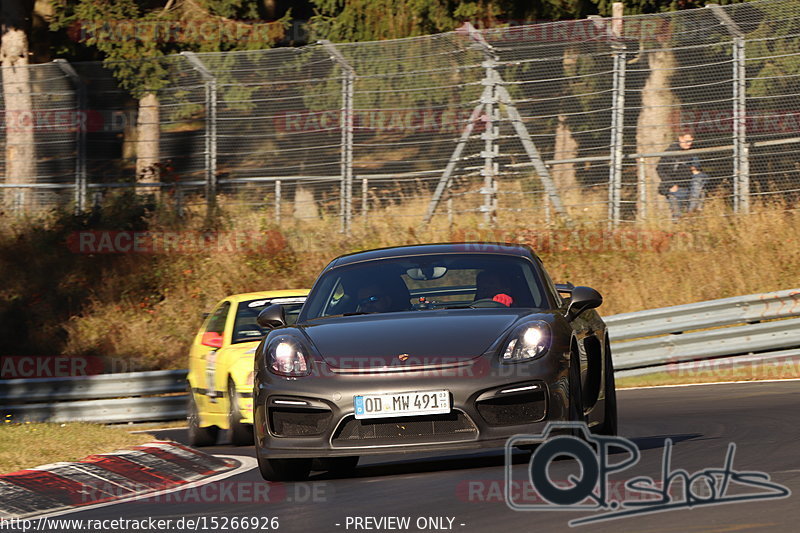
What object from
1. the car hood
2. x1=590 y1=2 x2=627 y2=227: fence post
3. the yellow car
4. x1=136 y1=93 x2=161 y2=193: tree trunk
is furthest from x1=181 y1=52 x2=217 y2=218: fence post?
the car hood

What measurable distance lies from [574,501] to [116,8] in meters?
25.9

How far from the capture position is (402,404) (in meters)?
8.05

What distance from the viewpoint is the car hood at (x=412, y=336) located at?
8.22 m

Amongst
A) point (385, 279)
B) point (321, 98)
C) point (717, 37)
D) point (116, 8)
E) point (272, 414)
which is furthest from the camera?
point (116, 8)

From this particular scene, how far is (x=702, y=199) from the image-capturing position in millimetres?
21406

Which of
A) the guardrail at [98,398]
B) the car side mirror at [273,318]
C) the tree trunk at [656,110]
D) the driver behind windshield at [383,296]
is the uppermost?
the tree trunk at [656,110]

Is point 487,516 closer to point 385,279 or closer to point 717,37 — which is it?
point 385,279

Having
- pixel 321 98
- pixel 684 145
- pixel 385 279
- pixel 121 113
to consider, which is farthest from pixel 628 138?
pixel 385 279

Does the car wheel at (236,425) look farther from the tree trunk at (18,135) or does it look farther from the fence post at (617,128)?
the tree trunk at (18,135)

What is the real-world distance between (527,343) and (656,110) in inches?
534

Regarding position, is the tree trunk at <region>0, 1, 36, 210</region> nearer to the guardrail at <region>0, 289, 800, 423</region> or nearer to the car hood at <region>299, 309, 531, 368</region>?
the guardrail at <region>0, 289, 800, 423</region>

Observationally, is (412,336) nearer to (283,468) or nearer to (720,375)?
(283,468)

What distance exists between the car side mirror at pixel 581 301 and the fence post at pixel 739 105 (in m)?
12.1

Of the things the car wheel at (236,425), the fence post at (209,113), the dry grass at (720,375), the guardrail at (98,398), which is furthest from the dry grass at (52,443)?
the fence post at (209,113)
